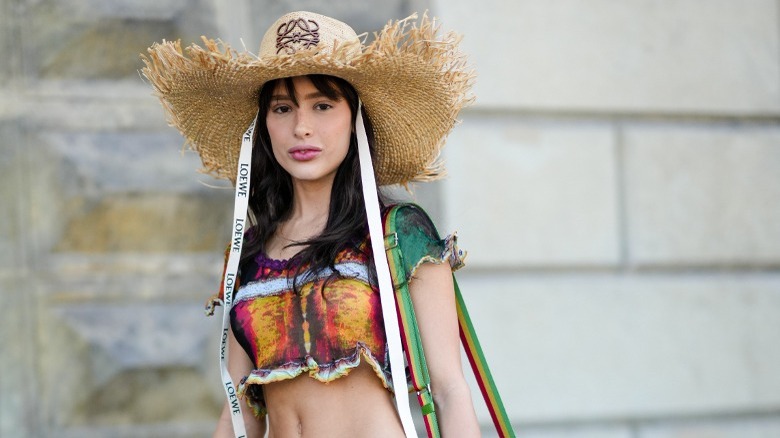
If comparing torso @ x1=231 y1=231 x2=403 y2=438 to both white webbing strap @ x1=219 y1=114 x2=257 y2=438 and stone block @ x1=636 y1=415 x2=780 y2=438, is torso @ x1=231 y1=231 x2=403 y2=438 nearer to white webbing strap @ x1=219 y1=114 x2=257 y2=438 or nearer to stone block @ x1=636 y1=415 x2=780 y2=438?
white webbing strap @ x1=219 y1=114 x2=257 y2=438

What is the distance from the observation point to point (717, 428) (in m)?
5.71

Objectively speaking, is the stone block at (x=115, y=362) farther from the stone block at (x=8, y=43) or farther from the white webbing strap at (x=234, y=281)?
the white webbing strap at (x=234, y=281)

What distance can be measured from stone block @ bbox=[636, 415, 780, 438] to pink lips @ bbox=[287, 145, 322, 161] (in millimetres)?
3094

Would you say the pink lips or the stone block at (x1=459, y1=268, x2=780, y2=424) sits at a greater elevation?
the pink lips

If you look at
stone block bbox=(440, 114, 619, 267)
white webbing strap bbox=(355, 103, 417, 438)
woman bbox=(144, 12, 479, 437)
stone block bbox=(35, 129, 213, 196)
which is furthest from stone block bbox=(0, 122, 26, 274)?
white webbing strap bbox=(355, 103, 417, 438)

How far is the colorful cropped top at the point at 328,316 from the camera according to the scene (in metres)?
2.99

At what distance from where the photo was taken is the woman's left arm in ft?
9.68

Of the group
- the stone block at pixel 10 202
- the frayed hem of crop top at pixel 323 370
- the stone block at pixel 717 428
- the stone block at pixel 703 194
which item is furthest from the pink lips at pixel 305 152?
the stone block at pixel 717 428

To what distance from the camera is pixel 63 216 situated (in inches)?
208

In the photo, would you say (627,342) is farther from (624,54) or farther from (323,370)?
(323,370)

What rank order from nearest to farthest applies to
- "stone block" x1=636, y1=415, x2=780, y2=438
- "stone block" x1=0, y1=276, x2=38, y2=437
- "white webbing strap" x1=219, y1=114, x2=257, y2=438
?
"white webbing strap" x1=219, y1=114, x2=257, y2=438, "stone block" x1=0, y1=276, x2=38, y2=437, "stone block" x1=636, y1=415, x2=780, y2=438

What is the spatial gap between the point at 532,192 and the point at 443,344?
2558 millimetres

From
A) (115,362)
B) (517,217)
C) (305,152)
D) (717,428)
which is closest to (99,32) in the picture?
(115,362)

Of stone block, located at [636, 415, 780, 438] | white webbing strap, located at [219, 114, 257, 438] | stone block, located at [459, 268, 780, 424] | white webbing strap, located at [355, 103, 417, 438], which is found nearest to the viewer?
white webbing strap, located at [355, 103, 417, 438]
